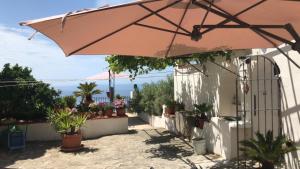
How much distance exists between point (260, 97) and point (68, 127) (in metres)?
6.37

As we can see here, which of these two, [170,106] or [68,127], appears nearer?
[68,127]

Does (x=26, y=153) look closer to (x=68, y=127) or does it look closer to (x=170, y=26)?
(x=68, y=127)

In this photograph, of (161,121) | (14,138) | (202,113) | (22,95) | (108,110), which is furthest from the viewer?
(161,121)

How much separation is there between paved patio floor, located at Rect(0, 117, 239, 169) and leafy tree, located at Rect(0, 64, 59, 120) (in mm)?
1247

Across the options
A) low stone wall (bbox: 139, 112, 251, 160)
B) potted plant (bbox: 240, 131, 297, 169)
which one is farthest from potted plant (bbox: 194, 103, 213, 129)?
potted plant (bbox: 240, 131, 297, 169)

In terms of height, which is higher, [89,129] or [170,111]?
[170,111]

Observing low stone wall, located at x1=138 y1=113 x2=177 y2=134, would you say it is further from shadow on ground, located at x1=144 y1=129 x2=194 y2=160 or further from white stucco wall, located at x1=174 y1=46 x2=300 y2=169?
white stucco wall, located at x1=174 y1=46 x2=300 y2=169

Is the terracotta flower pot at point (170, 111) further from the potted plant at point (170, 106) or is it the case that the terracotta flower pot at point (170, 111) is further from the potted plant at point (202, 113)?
the potted plant at point (202, 113)

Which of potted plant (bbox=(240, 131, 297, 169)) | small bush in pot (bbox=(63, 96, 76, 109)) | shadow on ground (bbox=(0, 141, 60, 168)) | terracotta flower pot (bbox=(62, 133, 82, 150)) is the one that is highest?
small bush in pot (bbox=(63, 96, 76, 109))

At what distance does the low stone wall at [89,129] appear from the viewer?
13.0 meters

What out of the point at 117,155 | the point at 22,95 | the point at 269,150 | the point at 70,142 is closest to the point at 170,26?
the point at 269,150

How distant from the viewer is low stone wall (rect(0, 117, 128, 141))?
13039mm

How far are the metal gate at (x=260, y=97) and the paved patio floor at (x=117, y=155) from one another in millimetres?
Answer: 1260

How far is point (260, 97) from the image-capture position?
8398mm
